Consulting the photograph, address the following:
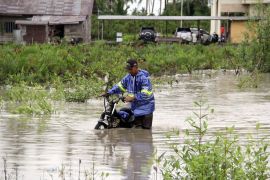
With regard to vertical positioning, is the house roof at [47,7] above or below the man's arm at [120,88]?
above

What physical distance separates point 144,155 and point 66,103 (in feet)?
26.3

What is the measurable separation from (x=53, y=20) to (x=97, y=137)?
3428 cm

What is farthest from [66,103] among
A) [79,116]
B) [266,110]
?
[266,110]

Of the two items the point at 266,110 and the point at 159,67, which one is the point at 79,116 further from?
the point at 159,67

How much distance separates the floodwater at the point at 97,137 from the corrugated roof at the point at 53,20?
25520 mm

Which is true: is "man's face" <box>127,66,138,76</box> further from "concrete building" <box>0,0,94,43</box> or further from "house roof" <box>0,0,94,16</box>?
"house roof" <box>0,0,94,16</box>

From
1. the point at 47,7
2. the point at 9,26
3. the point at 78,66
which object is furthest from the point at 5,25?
the point at 78,66

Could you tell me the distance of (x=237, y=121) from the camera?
15.4 meters

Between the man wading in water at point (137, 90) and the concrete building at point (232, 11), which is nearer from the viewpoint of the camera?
the man wading in water at point (137, 90)

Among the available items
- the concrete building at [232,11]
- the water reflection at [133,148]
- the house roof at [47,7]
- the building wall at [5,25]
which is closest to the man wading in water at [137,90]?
the water reflection at [133,148]

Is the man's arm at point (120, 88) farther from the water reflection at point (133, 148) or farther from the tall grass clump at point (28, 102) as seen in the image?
the tall grass clump at point (28, 102)

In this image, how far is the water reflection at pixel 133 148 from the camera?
9.82m

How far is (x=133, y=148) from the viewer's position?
39.1ft

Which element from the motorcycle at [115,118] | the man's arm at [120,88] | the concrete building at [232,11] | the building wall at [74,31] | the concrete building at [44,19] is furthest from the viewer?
the concrete building at [232,11]
